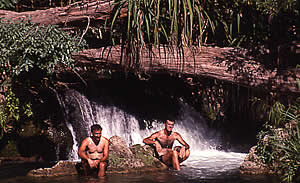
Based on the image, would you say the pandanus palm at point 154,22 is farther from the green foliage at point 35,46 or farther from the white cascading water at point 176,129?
the white cascading water at point 176,129

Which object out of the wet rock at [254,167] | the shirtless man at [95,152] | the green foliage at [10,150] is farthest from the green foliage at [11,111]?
the wet rock at [254,167]

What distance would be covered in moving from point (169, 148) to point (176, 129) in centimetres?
283

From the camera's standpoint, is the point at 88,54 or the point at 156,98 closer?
the point at 88,54

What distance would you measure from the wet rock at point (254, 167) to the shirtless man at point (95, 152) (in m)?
2.73

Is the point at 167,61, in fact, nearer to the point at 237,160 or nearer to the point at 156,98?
the point at 237,160

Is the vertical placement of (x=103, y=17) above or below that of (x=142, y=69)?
above

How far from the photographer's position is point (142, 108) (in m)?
11.6

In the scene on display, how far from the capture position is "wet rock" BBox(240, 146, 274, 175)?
24.9 ft

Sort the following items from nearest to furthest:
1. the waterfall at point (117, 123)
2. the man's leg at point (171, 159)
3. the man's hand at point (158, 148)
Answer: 1. the man's leg at point (171, 159)
2. the man's hand at point (158, 148)
3. the waterfall at point (117, 123)

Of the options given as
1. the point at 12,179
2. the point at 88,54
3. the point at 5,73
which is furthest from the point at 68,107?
the point at 12,179

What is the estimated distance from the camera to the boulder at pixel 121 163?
7633 mm

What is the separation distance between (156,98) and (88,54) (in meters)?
4.42

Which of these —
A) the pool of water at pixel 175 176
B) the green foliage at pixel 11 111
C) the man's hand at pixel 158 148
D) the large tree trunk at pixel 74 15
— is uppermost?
the large tree trunk at pixel 74 15

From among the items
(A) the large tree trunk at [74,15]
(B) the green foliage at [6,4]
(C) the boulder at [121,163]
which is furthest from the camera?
(B) the green foliage at [6,4]
